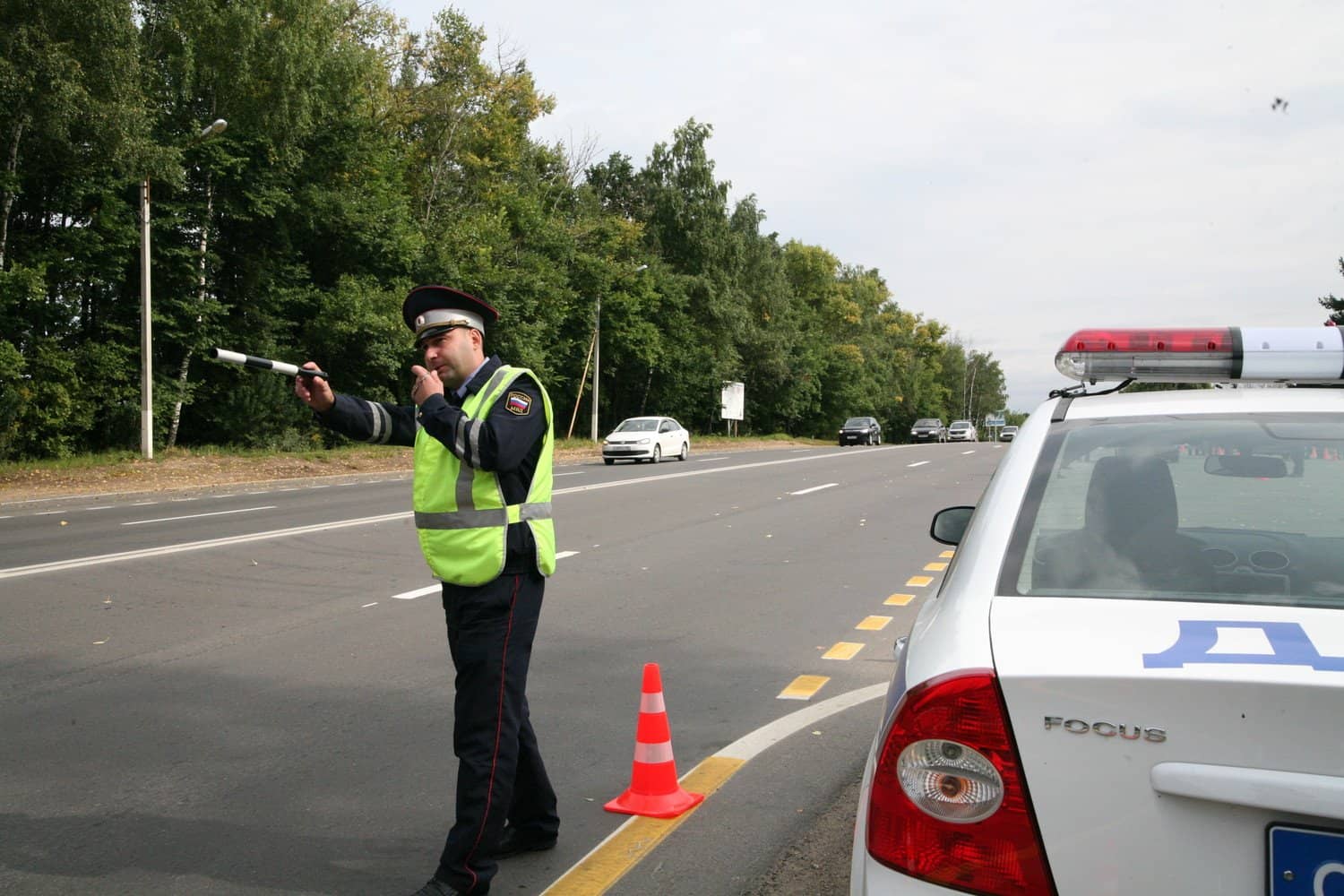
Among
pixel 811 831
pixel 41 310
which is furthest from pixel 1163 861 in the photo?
pixel 41 310

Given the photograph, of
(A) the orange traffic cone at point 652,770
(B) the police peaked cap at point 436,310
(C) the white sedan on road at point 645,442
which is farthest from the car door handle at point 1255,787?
(C) the white sedan on road at point 645,442

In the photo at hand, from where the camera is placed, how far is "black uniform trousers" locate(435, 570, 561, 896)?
11.3 ft

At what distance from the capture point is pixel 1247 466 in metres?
2.81

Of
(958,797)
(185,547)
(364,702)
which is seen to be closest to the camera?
(958,797)

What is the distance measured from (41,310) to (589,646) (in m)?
23.5

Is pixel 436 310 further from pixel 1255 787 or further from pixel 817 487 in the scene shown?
pixel 817 487

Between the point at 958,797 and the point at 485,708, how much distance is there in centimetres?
191

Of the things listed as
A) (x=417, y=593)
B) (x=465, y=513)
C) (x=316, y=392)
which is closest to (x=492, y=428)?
(x=465, y=513)

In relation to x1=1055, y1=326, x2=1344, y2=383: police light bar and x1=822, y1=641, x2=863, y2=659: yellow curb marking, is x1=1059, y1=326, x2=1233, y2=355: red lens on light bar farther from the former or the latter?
x1=822, y1=641, x2=863, y2=659: yellow curb marking

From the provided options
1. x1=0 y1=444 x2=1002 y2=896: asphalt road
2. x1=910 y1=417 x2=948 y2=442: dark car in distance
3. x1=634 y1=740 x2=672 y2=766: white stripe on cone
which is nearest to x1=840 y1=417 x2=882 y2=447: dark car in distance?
x1=910 y1=417 x2=948 y2=442: dark car in distance

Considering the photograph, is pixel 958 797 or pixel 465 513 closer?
pixel 958 797

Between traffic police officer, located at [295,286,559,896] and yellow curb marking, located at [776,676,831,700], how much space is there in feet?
8.93

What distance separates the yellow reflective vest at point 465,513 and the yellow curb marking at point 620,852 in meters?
1.02

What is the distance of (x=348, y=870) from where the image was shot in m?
3.81
